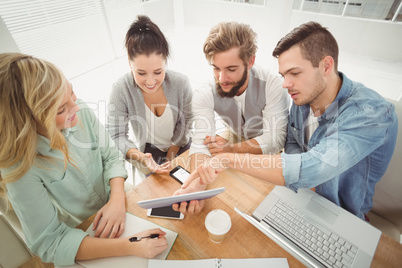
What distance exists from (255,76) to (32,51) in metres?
2.04

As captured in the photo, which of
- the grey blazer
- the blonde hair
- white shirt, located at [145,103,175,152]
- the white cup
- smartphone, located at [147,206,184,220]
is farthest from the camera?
white shirt, located at [145,103,175,152]

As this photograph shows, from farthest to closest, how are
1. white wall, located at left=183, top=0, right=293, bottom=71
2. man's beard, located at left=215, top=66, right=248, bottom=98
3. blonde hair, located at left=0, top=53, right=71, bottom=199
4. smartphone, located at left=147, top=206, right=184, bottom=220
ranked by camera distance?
white wall, located at left=183, top=0, right=293, bottom=71, man's beard, located at left=215, top=66, right=248, bottom=98, smartphone, located at left=147, top=206, right=184, bottom=220, blonde hair, located at left=0, top=53, right=71, bottom=199

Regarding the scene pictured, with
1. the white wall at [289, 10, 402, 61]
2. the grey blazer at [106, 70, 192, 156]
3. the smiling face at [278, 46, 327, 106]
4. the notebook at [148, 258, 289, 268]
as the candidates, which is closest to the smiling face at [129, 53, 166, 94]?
the grey blazer at [106, 70, 192, 156]

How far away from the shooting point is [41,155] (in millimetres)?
800

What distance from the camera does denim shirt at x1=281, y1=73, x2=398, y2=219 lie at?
2.67 ft

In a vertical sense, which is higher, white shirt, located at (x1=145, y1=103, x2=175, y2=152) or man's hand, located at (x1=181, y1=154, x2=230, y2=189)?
man's hand, located at (x1=181, y1=154, x2=230, y2=189)

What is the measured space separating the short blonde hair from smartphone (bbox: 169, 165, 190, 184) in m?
0.73

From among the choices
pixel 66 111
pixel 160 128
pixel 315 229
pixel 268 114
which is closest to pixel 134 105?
pixel 160 128

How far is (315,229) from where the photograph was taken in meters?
0.79

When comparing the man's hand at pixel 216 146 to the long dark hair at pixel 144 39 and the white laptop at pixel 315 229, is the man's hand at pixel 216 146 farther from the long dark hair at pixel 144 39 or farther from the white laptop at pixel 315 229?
the long dark hair at pixel 144 39

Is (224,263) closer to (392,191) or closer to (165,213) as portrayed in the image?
(165,213)

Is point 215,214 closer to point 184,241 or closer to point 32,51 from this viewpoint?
point 184,241

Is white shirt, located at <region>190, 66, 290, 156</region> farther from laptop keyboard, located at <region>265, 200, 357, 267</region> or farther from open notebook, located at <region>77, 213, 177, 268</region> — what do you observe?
open notebook, located at <region>77, 213, 177, 268</region>

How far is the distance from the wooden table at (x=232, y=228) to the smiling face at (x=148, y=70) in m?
0.66
